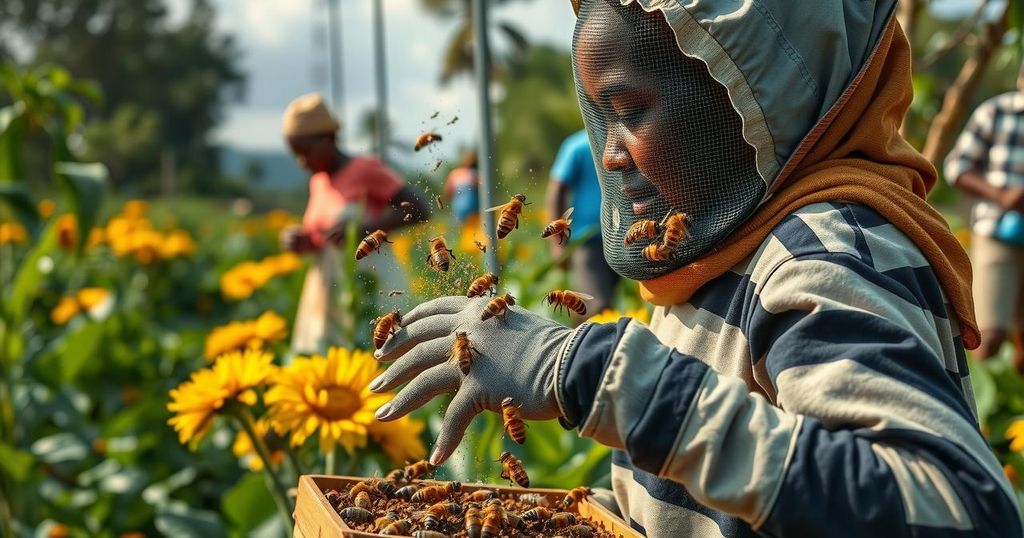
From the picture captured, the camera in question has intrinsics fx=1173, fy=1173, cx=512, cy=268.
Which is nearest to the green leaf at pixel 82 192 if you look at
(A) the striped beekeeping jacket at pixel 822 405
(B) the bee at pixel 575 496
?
(B) the bee at pixel 575 496

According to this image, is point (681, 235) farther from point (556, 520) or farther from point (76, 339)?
point (76, 339)

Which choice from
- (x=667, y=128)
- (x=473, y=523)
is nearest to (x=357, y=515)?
(x=473, y=523)

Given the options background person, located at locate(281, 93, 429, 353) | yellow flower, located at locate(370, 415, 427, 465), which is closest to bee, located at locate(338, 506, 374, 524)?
yellow flower, located at locate(370, 415, 427, 465)

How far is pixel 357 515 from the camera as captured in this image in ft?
5.04

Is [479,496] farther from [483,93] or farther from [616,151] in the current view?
[483,93]

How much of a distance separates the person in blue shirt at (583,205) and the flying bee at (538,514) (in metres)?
3.70

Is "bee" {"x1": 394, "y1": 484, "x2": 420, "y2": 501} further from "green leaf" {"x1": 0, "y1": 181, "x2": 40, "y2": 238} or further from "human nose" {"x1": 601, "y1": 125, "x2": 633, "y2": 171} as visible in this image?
"green leaf" {"x1": 0, "y1": 181, "x2": 40, "y2": 238}

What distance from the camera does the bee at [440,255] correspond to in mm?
1684

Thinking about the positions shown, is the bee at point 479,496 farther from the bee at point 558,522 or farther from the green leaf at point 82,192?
the green leaf at point 82,192

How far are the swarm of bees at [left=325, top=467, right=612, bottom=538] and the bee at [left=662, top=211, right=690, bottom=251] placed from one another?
15.9 inches

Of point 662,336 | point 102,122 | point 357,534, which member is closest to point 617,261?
point 662,336

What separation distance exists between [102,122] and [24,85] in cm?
3779

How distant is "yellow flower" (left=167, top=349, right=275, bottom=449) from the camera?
93.6 inches

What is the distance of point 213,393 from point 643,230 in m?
1.13
